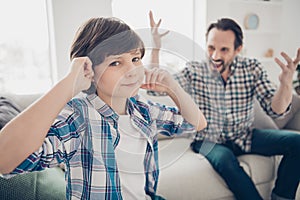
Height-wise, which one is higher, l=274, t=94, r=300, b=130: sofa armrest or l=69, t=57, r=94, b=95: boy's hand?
l=69, t=57, r=94, b=95: boy's hand

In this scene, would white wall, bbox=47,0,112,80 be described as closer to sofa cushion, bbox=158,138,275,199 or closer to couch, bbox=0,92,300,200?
couch, bbox=0,92,300,200

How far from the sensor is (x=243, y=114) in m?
1.59

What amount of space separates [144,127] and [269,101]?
0.94 meters

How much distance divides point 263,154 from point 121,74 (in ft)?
3.78

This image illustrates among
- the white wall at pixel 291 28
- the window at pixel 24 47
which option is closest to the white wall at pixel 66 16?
the window at pixel 24 47

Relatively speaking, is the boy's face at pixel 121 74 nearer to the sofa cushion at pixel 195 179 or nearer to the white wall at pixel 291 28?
the sofa cushion at pixel 195 179

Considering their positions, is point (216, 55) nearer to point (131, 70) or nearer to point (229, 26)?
point (229, 26)

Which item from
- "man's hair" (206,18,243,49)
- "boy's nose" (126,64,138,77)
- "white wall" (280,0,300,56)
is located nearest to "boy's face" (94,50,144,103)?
"boy's nose" (126,64,138,77)

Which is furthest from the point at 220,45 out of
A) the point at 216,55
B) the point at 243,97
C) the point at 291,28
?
the point at 291,28

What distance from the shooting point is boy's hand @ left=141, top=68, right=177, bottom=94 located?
2.36ft

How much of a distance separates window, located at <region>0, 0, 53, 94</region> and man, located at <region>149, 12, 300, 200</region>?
1097 mm

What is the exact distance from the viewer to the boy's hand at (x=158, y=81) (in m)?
0.72

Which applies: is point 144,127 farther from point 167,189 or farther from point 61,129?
point 167,189

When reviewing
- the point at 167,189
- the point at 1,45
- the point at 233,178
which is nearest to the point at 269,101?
the point at 233,178
